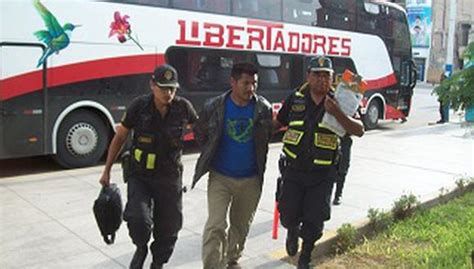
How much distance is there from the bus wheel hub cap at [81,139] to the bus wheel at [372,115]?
27.1 feet

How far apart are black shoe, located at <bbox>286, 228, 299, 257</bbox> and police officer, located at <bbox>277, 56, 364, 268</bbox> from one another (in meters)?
0.12

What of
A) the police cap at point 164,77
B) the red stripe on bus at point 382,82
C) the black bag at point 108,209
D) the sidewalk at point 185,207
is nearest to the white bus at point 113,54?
the sidewalk at point 185,207

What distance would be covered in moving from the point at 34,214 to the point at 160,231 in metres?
2.50

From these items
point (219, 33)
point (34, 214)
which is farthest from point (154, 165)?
point (219, 33)

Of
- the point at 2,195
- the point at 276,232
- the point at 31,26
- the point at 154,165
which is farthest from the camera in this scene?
the point at 31,26

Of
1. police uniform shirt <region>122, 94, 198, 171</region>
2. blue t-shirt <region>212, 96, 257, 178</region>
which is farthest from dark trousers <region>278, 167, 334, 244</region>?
police uniform shirt <region>122, 94, 198, 171</region>

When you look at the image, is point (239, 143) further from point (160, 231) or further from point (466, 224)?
point (466, 224)

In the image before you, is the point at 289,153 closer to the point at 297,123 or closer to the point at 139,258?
the point at 297,123

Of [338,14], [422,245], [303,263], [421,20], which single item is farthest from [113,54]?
[421,20]

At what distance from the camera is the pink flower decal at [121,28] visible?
8023 mm

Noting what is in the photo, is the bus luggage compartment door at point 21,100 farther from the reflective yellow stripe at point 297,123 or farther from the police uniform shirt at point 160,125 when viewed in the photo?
the reflective yellow stripe at point 297,123

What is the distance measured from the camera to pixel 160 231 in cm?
365

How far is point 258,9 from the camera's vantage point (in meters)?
10.1

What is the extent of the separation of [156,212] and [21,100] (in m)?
4.58
